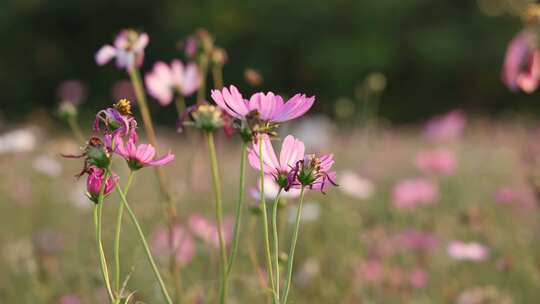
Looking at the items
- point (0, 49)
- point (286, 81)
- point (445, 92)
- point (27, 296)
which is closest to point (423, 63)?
point (445, 92)

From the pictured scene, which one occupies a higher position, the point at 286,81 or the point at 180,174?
the point at 286,81

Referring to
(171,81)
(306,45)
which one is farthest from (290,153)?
(306,45)

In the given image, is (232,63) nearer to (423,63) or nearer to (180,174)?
(423,63)

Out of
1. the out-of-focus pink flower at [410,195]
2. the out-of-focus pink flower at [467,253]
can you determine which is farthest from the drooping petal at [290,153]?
the out-of-focus pink flower at [410,195]

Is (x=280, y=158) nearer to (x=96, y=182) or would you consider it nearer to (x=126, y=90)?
(x=96, y=182)

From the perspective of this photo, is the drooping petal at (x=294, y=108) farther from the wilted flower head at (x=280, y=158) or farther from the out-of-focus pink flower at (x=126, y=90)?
the out-of-focus pink flower at (x=126, y=90)

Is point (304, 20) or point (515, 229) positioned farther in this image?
point (304, 20)
